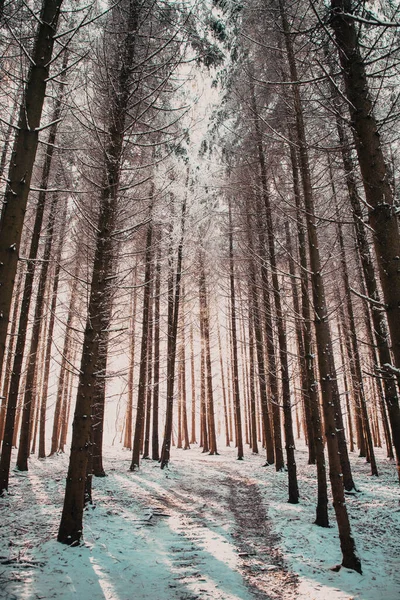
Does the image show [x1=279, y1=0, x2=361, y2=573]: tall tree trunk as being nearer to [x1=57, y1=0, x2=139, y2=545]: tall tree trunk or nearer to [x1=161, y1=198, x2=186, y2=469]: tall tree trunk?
[x1=57, y1=0, x2=139, y2=545]: tall tree trunk

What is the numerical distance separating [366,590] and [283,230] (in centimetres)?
771

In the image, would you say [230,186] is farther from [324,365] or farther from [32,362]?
[32,362]

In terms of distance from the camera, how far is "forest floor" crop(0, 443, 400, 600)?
369cm

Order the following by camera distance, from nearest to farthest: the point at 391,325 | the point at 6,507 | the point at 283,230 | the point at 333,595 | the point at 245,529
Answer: the point at 391,325, the point at 333,595, the point at 245,529, the point at 6,507, the point at 283,230

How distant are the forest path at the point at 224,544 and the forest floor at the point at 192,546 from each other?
2cm

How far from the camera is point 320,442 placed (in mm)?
6027

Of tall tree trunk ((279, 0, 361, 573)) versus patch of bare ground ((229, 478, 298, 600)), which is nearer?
patch of bare ground ((229, 478, 298, 600))

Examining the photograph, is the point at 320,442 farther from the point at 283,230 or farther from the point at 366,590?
the point at 283,230

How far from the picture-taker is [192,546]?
495 cm

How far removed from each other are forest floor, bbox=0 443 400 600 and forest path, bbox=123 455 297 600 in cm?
2

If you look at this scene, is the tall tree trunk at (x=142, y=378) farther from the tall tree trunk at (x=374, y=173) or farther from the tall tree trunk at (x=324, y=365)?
the tall tree trunk at (x=374, y=173)

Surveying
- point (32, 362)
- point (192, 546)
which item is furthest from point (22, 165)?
point (32, 362)

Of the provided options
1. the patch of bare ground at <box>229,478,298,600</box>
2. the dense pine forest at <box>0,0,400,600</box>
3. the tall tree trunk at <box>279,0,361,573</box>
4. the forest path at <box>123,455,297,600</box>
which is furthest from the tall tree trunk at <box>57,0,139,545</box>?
the tall tree trunk at <box>279,0,361,573</box>

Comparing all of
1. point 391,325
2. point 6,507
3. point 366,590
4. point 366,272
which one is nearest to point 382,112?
point 366,272
